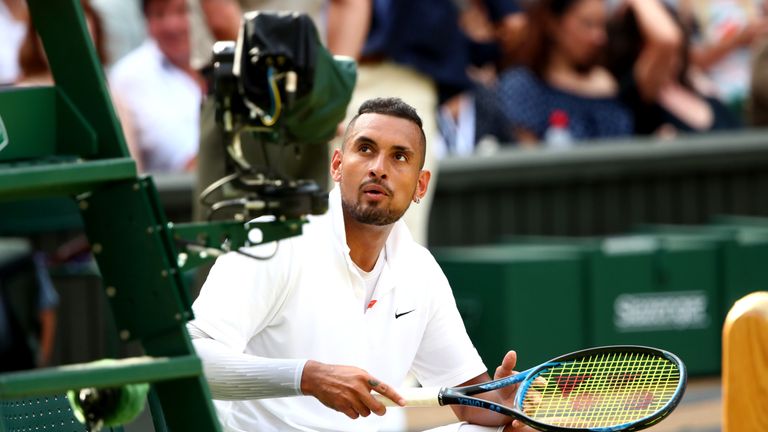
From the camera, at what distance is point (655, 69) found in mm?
10781

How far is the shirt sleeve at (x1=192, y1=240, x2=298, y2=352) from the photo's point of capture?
167 inches

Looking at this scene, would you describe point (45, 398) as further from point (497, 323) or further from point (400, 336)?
point (497, 323)

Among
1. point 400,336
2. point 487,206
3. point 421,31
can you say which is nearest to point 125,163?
point 400,336

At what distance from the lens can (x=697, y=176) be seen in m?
10.1

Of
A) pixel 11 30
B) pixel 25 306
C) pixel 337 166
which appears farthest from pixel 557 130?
pixel 337 166

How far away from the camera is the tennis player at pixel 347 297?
4281mm

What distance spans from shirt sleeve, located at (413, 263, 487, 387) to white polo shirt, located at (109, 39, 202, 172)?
4415 millimetres

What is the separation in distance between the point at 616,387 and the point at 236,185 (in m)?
1.25

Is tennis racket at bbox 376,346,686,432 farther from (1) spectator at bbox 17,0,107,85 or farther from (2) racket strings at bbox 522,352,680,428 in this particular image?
(1) spectator at bbox 17,0,107,85

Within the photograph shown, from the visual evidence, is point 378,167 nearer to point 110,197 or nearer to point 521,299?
point 110,197

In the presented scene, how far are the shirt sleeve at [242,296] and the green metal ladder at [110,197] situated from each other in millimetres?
689

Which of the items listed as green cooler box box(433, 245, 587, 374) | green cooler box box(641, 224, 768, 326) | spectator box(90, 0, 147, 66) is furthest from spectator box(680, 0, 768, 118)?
spectator box(90, 0, 147, 66)

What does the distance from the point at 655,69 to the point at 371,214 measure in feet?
21.7

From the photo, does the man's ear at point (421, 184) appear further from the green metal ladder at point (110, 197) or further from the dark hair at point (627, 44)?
the dark hair at point (627, 44)
